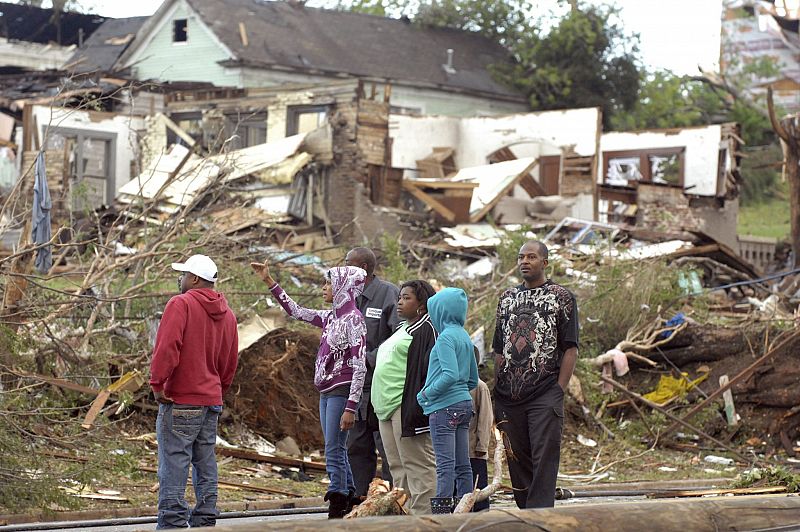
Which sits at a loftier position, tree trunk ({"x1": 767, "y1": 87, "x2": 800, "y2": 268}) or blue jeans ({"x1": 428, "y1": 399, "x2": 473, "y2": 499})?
tree trunk ({"x1": 767, "y1": 87, "x2": 800, "y2": 268})

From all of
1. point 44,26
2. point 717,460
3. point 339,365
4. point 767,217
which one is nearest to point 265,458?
point 339,365

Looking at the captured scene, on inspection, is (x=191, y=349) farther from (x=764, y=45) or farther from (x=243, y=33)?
(x=764, y=45)

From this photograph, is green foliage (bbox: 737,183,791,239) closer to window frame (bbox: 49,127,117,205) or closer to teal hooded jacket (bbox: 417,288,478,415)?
window frame (bbox: 49,127,117,205)

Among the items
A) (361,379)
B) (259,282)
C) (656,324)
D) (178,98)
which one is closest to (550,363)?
(361,379)

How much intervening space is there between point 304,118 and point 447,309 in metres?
21.6

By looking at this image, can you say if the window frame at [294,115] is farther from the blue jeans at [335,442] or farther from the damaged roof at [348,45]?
the blue jeans at [335,442]

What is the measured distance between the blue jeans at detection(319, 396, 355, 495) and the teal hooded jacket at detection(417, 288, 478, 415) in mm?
Result: 828

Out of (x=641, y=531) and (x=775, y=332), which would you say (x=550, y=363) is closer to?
(x=641, y=531)

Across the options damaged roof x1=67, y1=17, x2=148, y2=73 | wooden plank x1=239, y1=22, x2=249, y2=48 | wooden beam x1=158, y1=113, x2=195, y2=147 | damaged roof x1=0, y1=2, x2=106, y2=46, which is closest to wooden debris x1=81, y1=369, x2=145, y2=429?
wooden beam x1=158, y1=113, x2=195, y2=147

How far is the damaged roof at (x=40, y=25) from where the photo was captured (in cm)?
4759

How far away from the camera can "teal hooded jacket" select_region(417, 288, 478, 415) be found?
7730mm

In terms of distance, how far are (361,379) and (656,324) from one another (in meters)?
8.43

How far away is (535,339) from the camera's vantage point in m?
7.89

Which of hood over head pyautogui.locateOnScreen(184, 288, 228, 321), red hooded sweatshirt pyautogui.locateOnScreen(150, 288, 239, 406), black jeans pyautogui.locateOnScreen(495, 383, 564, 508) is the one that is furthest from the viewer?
black jeans pyautogui.locateOnScreen(495, 383, 564, 508)
